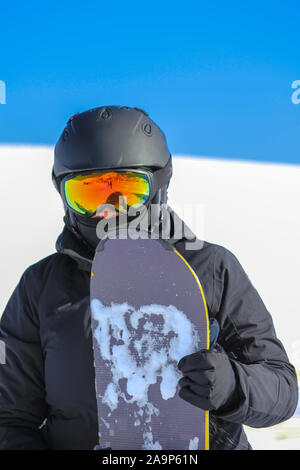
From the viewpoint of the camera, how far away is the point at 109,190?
1638 mm

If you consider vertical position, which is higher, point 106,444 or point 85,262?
point 85,262

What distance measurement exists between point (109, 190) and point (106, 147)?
6.0 inches

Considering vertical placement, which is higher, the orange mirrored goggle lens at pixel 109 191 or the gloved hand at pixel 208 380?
the orange mirrored goggle lens at pixel 109 191

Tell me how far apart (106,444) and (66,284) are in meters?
0.49

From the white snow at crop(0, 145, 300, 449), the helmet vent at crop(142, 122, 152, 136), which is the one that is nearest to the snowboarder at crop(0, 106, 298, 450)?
the helmet vent at crop(142, 122, 152, 136)

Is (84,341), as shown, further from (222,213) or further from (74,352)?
(222,213)

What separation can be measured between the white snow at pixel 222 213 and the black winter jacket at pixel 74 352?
6731 mm

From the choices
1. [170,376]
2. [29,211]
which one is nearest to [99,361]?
[170,376]

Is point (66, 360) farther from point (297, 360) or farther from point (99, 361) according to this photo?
point (297, 360)

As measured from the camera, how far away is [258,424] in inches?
52.9

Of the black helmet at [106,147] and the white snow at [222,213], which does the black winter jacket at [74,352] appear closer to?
the black helmet at [106,147]

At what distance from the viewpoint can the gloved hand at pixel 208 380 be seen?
3.95 feet

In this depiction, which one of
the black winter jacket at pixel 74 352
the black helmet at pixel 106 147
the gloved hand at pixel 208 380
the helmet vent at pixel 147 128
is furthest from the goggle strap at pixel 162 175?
the gloved hand at pixel 208 380
